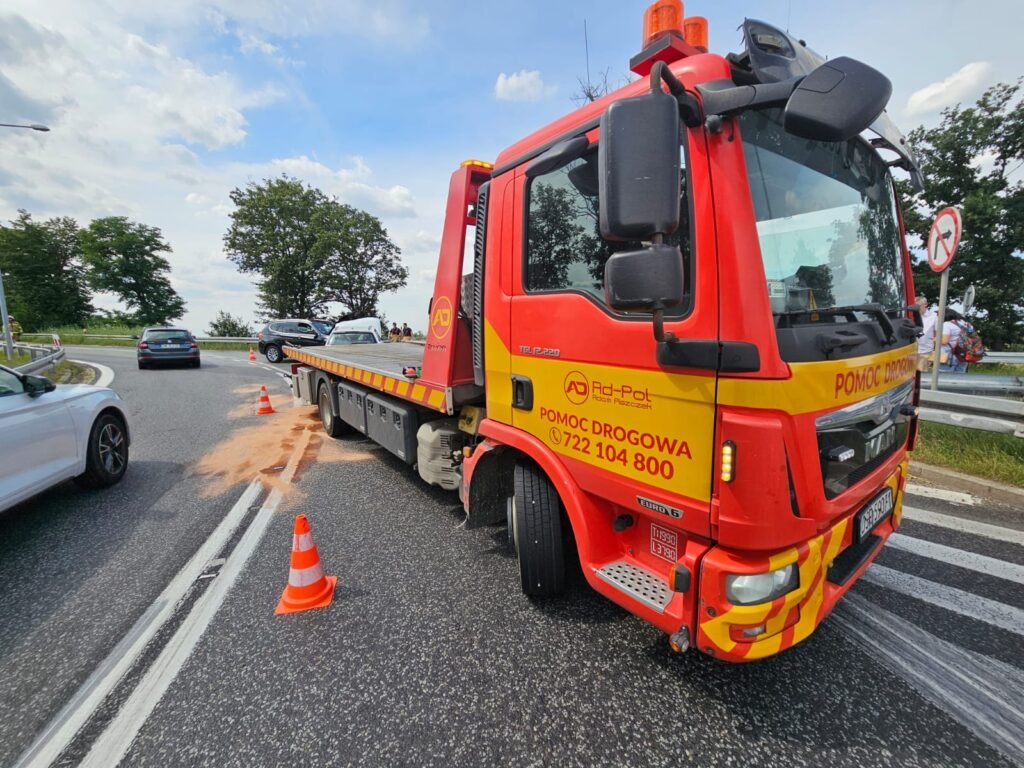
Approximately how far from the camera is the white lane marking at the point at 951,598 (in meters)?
2.41

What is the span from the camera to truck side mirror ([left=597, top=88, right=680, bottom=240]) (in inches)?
56.4

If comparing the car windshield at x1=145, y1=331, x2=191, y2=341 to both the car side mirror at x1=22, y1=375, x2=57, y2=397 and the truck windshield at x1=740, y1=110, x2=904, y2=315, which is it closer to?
the car side mirror at x1=22, y1=375, x2=57, y2=397

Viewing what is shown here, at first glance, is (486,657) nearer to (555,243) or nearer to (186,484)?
(555,243)

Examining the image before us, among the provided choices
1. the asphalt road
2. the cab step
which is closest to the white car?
the asphalt road

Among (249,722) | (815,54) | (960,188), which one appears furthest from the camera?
(960,188)

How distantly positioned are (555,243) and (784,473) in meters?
1.44

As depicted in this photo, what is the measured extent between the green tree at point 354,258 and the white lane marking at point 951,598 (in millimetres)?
37424

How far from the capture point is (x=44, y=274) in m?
44.5

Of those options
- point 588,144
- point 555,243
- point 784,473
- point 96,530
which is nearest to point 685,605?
point 784,473

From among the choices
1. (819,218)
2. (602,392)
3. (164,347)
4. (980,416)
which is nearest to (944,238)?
(980,416)

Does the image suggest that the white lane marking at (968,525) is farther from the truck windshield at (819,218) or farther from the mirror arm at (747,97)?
the mirror arm at (747,97)

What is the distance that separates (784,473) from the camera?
1554mm


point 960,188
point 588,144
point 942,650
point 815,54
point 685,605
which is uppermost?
point 960,188

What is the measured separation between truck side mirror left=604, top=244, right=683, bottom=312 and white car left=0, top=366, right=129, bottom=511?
4.60 meters
